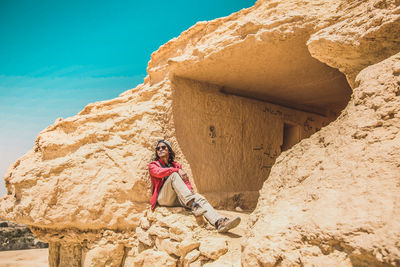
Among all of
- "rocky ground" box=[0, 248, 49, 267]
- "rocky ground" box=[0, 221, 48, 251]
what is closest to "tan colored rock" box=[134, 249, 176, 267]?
"rocky ground" box=[0, 248, 49, 267]

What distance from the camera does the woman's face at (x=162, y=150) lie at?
318 centimetres

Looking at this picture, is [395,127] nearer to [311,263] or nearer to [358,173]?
[358,173]

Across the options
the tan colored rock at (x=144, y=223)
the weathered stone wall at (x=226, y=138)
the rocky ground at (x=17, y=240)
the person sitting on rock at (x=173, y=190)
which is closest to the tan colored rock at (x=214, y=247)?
the person sitting on rock at (x=173, y=190)

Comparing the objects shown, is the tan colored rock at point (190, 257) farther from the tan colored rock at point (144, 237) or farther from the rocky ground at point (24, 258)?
the rocky ground at point (24, 258)

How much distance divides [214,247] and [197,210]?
0.45m

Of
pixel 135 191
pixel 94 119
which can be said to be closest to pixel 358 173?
pixel 135 191

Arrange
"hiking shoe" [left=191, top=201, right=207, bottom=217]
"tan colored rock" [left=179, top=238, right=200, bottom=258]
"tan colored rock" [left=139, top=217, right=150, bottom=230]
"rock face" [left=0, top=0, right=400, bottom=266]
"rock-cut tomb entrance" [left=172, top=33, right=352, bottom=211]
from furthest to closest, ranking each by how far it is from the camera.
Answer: "rock-cut tomb entrance" [left=172, top=33, right=352, bottom=211], "tan colored rock" [left=139, top=217, right=150, bottom=230], "hiking shoe" [left=191, top=201, right=207, bottom=217], "tan colored rock" [left=179, top=238, right=200, bottom=258], "rock face" [left=0, top=0, right=400, bottom=266]

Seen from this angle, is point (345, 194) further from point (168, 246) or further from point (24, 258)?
point (24, 258)

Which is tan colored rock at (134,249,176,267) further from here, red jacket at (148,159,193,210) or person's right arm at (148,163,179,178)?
person's right arm at (148,163,179,178)

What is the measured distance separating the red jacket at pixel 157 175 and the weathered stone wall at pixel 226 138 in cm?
57

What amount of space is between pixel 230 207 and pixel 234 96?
5.50 ft

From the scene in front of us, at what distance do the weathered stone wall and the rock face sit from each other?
A: 0.06 ft

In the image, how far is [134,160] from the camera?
3246 millimetres

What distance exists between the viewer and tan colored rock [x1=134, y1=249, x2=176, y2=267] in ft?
8.08
